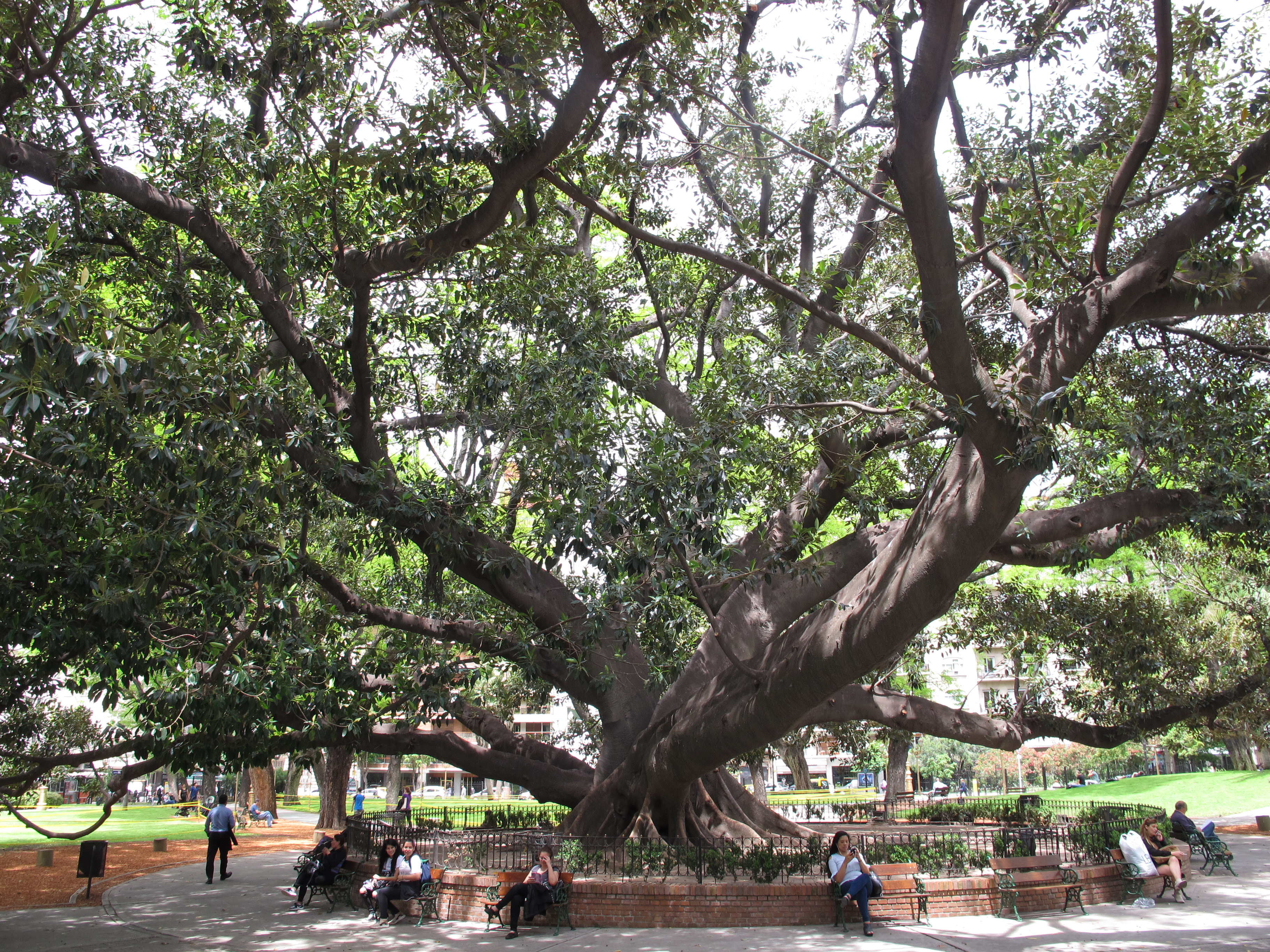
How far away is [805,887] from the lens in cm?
995

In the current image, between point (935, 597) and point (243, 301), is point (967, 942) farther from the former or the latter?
point (243, 301)

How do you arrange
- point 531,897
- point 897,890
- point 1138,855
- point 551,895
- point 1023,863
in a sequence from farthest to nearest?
point 1138,855, point 1023,863, point 897,890, point 551,895, point 531,897

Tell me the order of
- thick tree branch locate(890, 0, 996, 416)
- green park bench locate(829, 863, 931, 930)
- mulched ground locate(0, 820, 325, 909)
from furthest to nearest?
mulched ground locate(0, 820, 325, 909)
green park bench locate(829, 863, 931, 930)
thick tree branch locate(890, 0, 996, 416)

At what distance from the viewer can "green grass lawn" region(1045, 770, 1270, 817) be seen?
29062mm

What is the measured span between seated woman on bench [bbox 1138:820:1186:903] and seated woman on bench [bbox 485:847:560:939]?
24.1ft

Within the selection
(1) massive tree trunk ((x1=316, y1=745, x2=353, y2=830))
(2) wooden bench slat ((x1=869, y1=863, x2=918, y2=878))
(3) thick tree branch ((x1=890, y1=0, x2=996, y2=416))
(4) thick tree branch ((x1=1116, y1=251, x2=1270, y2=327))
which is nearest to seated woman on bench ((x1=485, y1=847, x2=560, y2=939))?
(2) wooden bench slat ((x1=869, y1=863, x2=918, y2=878))

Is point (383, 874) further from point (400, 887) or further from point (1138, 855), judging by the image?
point (1138, 855)

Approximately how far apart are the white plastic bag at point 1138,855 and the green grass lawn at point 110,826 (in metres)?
19.9

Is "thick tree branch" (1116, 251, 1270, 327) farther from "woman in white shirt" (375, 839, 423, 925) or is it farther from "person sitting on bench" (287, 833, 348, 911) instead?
"person sitting on bench" (287, 833, 348, 911)

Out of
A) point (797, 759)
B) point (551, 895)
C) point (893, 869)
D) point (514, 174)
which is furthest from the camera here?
point (797, 759)

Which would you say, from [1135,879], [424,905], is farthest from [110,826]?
[1135,879]

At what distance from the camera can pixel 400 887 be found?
10.3 meters

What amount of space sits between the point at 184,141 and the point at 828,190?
338 inches

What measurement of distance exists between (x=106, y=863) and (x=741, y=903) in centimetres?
1283
